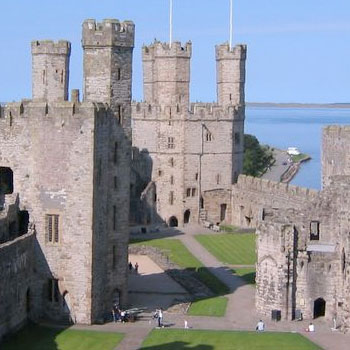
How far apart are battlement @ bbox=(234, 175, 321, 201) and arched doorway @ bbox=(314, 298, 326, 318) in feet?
56.0

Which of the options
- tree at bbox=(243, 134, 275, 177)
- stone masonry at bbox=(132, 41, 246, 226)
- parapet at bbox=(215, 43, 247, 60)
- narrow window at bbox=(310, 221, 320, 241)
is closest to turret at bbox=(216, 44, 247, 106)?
parapet at bbox=(215, 43, 247, 60)

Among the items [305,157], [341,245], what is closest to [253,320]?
[341,245]

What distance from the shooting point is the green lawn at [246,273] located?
157 ft

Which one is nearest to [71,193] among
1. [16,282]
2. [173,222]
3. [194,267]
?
[16,282]

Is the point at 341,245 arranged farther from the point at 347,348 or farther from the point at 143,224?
the point at 143,224

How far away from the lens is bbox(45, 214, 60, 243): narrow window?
127 feet

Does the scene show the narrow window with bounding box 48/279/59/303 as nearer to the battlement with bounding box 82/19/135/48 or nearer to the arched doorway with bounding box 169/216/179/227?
the battlement with bounding box 82/19/135/48

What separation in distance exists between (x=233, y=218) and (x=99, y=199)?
3156 centimetres

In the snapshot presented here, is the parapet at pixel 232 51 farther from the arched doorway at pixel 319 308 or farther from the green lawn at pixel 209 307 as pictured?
the arched doorway at pixel 319 308

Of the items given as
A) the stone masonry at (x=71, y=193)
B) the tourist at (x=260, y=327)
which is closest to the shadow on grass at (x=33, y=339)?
the stone masonry at (x=71, y=193)

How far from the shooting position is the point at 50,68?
165ft

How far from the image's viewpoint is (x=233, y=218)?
69562 millimetres

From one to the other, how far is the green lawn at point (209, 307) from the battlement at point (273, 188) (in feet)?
51.6

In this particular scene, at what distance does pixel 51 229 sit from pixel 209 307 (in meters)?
8.26
